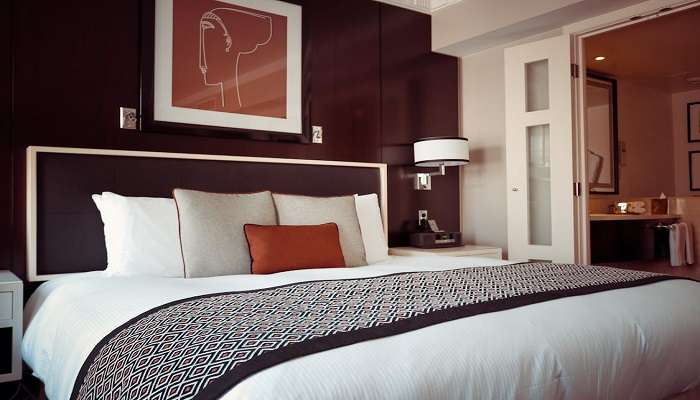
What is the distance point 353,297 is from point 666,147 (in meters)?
6.35

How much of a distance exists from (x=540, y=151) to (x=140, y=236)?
9.37 feet

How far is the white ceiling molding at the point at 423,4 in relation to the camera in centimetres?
419

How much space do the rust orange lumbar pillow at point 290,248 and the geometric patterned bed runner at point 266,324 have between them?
678 millimetres

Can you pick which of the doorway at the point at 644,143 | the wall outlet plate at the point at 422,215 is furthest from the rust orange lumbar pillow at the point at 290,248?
the doorway at the point at 644,143

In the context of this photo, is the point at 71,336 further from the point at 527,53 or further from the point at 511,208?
the point at 527,53

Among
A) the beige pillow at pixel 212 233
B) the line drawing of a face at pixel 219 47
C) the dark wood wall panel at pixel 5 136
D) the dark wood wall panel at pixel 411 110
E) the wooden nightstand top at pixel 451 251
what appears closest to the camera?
the beige pillow at pixel 212 233

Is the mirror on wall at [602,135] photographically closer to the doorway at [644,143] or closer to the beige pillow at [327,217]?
the doorway at [644,143]

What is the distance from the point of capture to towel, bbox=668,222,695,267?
5.35 m

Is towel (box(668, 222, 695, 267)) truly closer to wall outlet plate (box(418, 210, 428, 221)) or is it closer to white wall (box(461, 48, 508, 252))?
white wall (box(461, 48, 508, 252))

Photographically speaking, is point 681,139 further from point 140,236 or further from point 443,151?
point 140,236

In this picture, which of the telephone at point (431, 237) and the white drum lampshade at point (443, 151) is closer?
the white drum lampshade at point (443, 151)

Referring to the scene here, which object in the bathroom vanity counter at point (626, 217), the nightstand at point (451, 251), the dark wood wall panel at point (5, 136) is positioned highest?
the dark wood wall panel at point (5, 136)

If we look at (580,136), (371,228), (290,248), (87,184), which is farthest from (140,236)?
(580,136)

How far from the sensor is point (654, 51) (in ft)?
16.3
